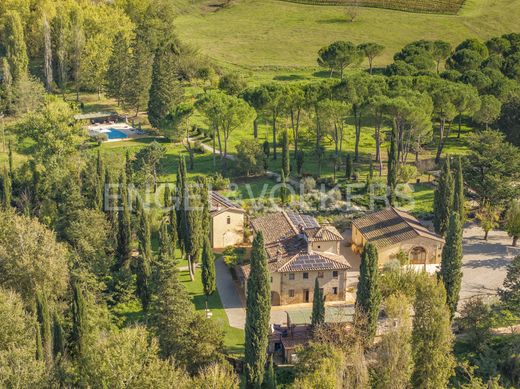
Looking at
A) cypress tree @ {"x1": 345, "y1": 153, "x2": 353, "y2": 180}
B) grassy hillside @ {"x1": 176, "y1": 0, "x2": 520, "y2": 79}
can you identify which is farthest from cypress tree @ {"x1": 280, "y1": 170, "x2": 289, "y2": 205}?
grassy hillside @ {"x1": 176, "y1": 0, "x2": 520, "y2": 79}

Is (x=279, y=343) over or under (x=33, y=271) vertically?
under

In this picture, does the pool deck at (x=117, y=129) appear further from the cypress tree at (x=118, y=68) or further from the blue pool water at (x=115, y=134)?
the cypress tree at (x=118, y=68)

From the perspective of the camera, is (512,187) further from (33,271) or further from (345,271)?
(33,271)

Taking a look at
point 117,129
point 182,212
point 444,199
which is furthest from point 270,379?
point 117,129

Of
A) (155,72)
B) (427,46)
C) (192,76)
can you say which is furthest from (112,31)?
(427,46)

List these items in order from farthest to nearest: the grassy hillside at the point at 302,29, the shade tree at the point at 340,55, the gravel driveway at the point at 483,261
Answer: the grassy hillside at the point at 302,29, the shade tree at the point at 340,55, the gravel driveway at the point at 483,261

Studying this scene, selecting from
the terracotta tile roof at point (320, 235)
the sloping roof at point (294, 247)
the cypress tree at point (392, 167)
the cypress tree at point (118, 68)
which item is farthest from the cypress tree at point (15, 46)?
the terracotta tile roof at point (320, 235)
